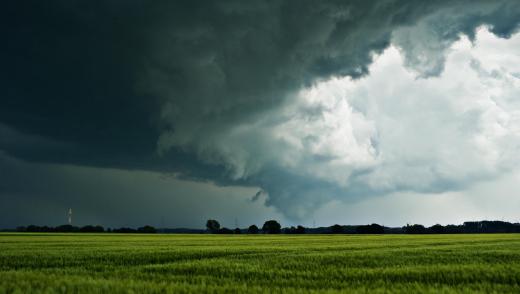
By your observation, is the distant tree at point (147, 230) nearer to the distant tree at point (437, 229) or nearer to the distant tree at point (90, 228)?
the distant tree at point (90, 228)

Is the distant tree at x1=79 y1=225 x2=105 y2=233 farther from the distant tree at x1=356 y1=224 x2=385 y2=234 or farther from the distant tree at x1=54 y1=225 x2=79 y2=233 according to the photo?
the distant tree at x1=356 y1=224 x2=385 y2=234

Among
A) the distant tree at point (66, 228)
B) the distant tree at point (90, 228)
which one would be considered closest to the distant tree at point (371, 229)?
the distant tree at point (90, 228)

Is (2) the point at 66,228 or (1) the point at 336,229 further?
(1) the point at 336,229

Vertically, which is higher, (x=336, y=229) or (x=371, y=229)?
(x=371, y=229)

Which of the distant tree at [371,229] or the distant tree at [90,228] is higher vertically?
the distant tree at [90,228]

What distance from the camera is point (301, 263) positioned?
1452cm

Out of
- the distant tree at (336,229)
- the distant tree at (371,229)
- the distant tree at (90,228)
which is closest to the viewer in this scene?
the distant tree at (90,228)

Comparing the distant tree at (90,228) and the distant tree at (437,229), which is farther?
the distant tree at (437,229)

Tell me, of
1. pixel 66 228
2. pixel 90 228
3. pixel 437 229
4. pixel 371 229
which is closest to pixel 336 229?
pixel 371 229

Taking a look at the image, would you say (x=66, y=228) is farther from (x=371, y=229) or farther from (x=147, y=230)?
(x=371, y=229)

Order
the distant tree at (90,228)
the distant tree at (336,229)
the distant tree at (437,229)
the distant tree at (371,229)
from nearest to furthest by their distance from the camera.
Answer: the distant tree at (90,228), the distant tree at (371,229), the distant tree at (437,229), the distant tree at (336,229)

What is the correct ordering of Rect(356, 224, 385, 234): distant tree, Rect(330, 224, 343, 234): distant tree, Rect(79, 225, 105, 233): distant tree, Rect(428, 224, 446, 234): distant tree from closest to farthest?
Rect(79, 225, 105, 233): distant tree
Rect(356, 224, 385, 234): distant tree
Rect(428, 224, 446, 234): distant tree
Rect(330, 224, 343, 234): distant tree

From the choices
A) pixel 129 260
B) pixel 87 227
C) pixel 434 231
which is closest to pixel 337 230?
pixel 434 231

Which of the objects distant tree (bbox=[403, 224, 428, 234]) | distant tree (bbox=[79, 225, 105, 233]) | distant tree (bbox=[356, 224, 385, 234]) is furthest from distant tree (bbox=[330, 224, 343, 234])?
distant tree (bbox=[79, 225, 105, 233])
